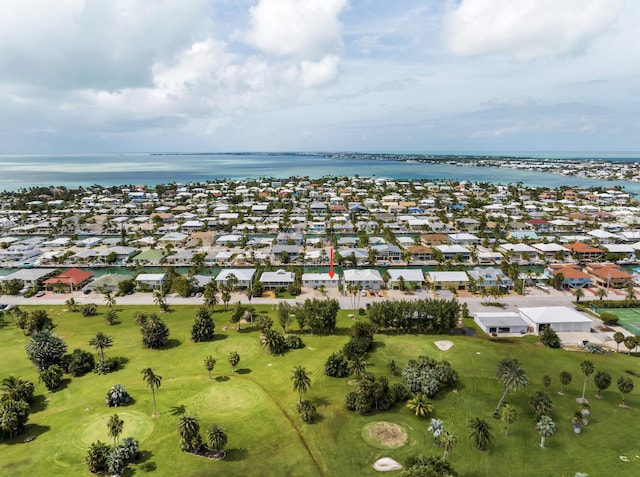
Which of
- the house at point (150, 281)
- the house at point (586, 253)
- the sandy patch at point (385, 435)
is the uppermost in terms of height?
the house at point (586, 253)

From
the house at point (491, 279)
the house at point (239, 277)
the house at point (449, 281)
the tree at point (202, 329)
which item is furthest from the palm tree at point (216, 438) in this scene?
the house at point (491, 279)

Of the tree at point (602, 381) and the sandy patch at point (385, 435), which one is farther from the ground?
the tree at point (602, 381)

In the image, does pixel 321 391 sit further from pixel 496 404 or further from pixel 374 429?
pixel 496 404

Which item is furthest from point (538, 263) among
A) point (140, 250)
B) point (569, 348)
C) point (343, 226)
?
point (140, 250)

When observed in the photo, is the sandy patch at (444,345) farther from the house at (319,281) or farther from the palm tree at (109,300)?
the palm tree at (109,300)

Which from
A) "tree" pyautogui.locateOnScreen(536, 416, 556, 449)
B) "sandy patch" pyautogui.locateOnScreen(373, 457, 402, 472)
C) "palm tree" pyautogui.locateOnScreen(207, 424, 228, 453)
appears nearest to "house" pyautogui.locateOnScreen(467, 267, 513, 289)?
"tree" pyautogui.locateOnScreen(536, 416, 556, 449)

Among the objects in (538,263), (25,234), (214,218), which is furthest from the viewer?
(214,218)

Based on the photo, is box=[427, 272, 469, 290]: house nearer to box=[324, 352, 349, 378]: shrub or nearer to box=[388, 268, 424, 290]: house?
box=[388, 268, 424, 290]: house
